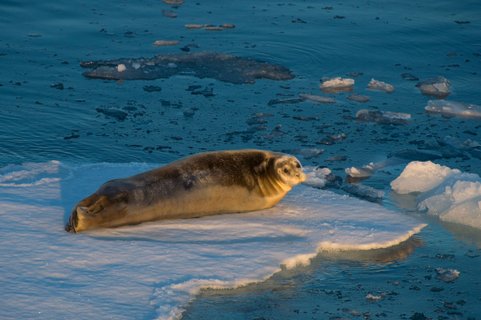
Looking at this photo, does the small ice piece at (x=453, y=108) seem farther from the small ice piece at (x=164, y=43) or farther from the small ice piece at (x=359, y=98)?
the small ice piece at (x=164, y=43)

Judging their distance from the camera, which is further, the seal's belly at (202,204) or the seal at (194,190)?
the seal's belly at (202,204)

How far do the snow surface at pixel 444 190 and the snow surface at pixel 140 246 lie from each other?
1.03ft

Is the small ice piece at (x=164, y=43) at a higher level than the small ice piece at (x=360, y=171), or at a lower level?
higher

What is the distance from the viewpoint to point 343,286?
197 inches

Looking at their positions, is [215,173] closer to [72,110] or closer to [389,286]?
[389,286]

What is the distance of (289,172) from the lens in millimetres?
6152

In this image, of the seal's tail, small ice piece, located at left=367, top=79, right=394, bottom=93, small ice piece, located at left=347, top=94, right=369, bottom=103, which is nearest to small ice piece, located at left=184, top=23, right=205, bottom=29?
small ice piece, located at left=367, top=79, right=394, bottom=93

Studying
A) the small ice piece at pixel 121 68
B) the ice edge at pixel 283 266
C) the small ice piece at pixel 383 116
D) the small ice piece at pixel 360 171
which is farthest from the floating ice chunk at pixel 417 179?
the small ice piece at pixel 121 68

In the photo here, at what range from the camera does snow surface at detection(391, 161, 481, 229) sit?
6.07 meters

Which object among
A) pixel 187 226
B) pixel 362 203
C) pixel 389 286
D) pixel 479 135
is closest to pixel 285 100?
pixel 479 135

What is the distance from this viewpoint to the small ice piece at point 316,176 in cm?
668

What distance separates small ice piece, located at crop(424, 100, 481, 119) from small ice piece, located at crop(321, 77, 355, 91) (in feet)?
2.52

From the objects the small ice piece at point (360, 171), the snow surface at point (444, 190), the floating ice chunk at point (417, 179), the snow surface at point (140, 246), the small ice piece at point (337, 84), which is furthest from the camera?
the small ice piece at point (337, 84)

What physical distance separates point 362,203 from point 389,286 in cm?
127
